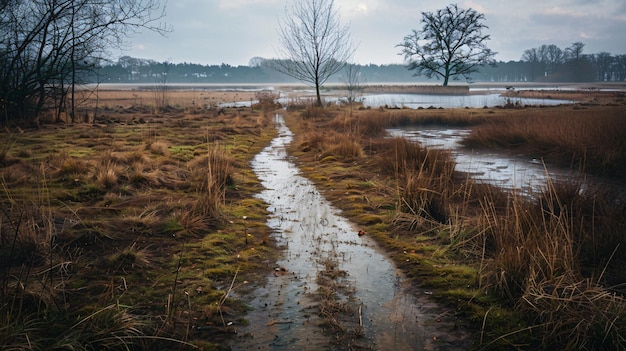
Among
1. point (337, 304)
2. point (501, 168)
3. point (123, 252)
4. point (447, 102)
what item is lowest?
point (337, 304)

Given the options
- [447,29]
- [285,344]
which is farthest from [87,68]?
[447,29]

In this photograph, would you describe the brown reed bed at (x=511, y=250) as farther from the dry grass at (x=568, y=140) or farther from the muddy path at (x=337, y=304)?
the muddy path at (x=337, y=304)

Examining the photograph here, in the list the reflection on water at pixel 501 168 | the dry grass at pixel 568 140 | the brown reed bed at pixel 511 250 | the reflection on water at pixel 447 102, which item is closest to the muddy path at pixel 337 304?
the brown reed bed at pixel 511 250

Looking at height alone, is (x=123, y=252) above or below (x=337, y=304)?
above

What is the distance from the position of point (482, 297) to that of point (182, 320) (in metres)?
2.65

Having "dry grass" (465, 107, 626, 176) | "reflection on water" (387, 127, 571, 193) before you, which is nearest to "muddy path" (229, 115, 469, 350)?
"reflection on water" (387, 127, 571, 193)

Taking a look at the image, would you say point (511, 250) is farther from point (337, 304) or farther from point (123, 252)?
point (123, 252)

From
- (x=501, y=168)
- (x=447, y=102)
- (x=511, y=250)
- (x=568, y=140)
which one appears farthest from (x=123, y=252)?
(x=447, y=102)

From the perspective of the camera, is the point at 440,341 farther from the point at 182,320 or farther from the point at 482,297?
the point at 182,320

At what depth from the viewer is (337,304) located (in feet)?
13.0

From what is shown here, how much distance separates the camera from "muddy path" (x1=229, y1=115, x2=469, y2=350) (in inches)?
135

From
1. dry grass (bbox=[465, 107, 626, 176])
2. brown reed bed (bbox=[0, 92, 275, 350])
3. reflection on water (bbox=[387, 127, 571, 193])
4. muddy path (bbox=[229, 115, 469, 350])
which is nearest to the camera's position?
brown reed bed (bbox=[0, 92, 275, 350])

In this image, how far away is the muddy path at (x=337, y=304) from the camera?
3.43 m

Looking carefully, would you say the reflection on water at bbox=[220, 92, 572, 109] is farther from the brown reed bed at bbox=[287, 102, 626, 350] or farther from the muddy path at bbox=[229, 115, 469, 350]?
the muddy path at bbox=[229, 115, 469, 350]
